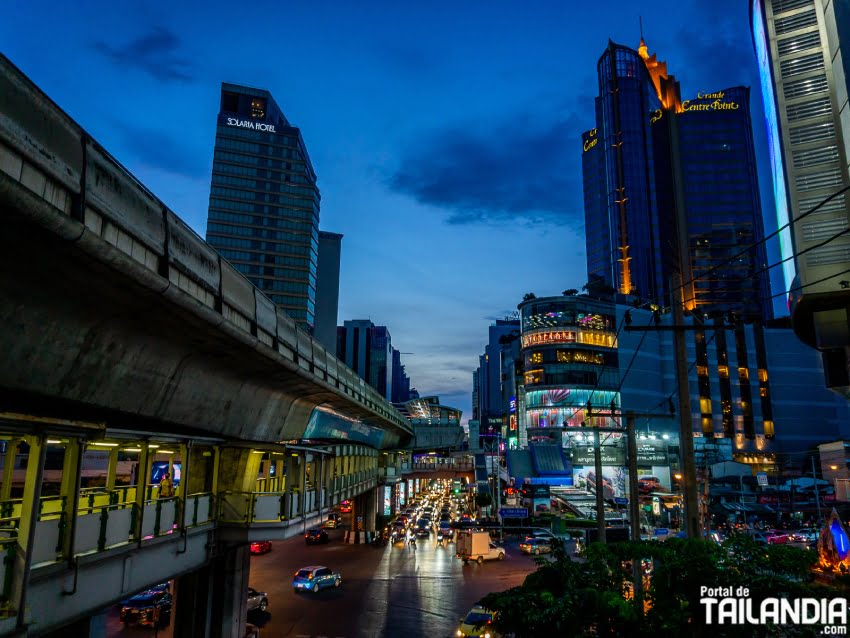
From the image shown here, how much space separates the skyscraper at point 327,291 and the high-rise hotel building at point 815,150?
490ft

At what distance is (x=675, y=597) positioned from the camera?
436 inches

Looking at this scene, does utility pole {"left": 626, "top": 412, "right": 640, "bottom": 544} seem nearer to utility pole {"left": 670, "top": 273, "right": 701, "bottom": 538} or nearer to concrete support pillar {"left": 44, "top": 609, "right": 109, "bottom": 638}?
utility pole {"left": 670, "top": 273, "right": 701, "bottom": 538}

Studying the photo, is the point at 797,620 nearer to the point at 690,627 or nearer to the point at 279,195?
the point at 690,627

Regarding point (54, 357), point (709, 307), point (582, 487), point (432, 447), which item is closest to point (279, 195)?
point (432, 447)

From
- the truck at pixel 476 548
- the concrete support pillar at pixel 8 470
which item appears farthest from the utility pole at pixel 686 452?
the truck at pixel 476 548

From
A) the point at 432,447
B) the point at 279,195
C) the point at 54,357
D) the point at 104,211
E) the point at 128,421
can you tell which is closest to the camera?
the point at 104,211

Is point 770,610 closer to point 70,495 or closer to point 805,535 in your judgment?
point 70,495

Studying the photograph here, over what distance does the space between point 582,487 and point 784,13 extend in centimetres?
6112

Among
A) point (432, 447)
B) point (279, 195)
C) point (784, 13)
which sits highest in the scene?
point (279, 195)

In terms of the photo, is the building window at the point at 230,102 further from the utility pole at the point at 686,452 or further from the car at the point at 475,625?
the utility pole at the point at 686,452

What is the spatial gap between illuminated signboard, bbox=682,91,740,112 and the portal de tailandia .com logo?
582 ft

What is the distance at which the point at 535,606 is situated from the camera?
37.4ft

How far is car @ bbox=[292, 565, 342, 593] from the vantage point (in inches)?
1141

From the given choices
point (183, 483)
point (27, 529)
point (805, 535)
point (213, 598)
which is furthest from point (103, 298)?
point (805, 535)
